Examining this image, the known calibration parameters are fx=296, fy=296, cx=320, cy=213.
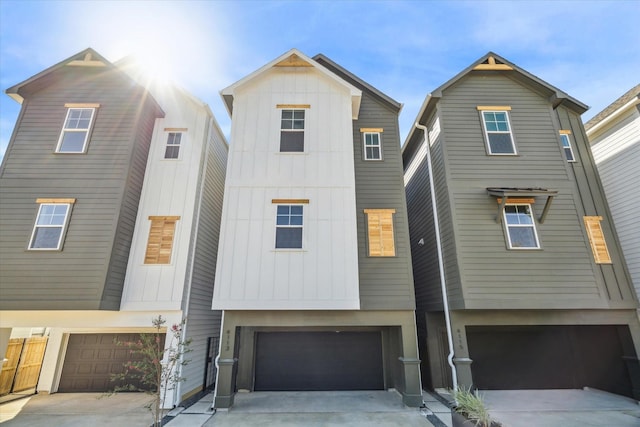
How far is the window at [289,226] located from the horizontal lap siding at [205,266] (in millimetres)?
2915

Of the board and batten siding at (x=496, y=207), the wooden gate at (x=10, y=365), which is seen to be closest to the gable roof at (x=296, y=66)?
the board and batten siding at (x=496, y=207)

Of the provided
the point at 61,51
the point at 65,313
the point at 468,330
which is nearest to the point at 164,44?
the point at 61,51

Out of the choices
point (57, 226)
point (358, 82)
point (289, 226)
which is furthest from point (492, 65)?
point (57, 226)

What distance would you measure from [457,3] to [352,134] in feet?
18.1

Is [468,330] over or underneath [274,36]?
underneath

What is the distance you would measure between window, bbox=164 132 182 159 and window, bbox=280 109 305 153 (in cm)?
361

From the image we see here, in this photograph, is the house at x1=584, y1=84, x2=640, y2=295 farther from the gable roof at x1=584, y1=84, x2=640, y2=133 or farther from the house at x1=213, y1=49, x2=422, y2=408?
the house at x1=213, y1=49, x2=422, y2=408

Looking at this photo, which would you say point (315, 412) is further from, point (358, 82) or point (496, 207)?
point (358, 82)

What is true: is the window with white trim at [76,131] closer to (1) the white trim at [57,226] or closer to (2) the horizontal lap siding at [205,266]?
(1) the white trim at [57,226]

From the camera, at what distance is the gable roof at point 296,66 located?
31.4 ft

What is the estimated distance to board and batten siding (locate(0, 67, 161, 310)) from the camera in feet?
24.5

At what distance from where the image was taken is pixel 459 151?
9.07m

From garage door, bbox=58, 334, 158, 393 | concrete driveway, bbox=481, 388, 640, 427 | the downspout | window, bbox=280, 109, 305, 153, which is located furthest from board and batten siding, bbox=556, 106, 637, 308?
garage door, bbox=58, 334, 158, 393

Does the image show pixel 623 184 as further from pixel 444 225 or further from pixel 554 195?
pixel 444 225
